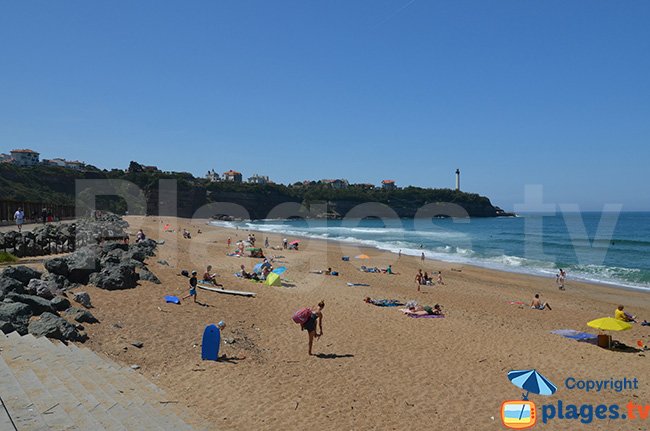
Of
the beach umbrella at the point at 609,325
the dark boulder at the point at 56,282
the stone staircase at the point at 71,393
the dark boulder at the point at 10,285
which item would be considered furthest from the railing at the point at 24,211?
the beach umbrella at the point at 609,325

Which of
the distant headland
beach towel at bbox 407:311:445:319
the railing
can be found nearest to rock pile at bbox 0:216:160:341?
beach towel at bbox 407:311:445:319

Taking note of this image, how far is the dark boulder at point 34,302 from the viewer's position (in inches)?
359

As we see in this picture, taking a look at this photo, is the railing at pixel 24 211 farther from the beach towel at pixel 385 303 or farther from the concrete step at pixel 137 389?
the concrete step at pixel 137 389

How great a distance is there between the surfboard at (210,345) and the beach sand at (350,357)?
171mm

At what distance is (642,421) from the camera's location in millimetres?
7203

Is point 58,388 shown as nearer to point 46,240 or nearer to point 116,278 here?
point 116,278

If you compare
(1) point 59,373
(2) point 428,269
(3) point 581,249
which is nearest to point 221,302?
(1) point 59,373

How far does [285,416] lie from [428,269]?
21921mm

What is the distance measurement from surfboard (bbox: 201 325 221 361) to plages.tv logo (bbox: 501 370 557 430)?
5.40 metres

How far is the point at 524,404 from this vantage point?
755 cm

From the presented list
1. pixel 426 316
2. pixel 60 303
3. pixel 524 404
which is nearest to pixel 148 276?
pixel 60 303

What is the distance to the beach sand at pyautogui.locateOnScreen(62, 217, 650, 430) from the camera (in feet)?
22.9

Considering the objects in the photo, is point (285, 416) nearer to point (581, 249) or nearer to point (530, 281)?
point (530, 281)

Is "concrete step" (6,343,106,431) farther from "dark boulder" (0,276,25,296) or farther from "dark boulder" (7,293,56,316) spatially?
"dark boulder" (0,276,25,296)
